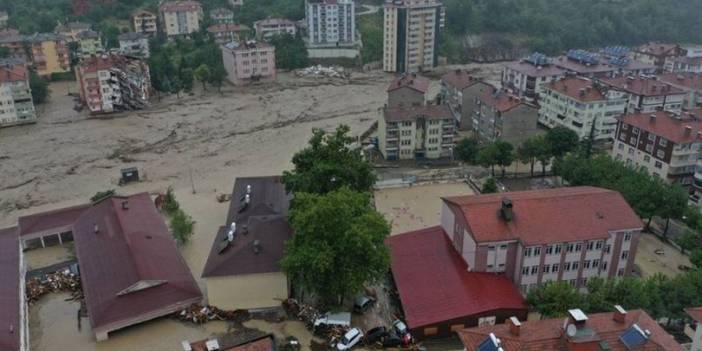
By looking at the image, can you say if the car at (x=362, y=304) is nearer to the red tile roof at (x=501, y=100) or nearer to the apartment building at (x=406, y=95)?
the red tile roof at (x=501, y=100)

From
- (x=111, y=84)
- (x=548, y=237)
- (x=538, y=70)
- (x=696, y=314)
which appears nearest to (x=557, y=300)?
(x=548, y=237)

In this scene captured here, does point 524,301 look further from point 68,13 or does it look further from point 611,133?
point 68,13

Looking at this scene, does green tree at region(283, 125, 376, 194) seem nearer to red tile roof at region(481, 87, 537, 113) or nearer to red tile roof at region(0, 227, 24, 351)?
red tile roof at region(0, 227, 24, 351)

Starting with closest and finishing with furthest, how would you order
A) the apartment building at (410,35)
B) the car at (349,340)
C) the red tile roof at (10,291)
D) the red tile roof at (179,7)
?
the red tile roof at (10,291), the car at (349,340), the apartment building at (410,35), the red tile roof at (179,7)

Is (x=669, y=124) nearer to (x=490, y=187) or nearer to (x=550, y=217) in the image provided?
(x=490, y=187)

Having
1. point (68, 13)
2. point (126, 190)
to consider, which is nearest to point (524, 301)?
point (126, 190)

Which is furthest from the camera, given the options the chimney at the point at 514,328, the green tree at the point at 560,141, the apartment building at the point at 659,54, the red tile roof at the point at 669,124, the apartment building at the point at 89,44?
the apartment building at the point at 89,44

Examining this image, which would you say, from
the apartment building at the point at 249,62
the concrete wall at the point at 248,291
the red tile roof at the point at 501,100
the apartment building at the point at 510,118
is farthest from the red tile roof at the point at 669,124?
the apartment building at the point at 249,62
